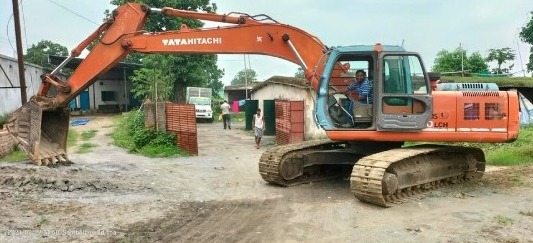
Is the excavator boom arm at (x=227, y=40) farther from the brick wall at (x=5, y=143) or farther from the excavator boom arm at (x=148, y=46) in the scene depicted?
the brick wall at (x=5, y=143)

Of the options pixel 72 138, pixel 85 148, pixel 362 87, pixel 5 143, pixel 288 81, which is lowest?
pixel 85 148

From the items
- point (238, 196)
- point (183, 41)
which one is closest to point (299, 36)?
point (183, 41)

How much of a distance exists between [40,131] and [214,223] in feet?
20.6

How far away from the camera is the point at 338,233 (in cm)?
685

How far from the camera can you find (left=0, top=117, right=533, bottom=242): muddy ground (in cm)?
670

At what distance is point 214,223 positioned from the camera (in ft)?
24.2

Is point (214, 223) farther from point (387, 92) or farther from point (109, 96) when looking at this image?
point (109, 96)

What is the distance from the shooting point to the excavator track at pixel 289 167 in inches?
399

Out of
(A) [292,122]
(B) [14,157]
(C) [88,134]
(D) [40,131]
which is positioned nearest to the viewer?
(D) [40,131]

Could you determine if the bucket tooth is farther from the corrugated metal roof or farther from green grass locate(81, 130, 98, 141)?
the corrugated metal roof

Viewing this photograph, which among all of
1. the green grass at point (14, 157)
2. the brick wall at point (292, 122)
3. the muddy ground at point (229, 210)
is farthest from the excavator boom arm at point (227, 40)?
the brick wall at point (292, 122)

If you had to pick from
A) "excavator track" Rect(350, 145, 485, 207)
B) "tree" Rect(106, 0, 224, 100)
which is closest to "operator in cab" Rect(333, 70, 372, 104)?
"excavator track" Rect(350, 145, 485, 207)

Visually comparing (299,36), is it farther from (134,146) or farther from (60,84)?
(134,146)

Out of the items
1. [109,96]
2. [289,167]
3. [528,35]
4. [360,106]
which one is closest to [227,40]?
[289,167]
